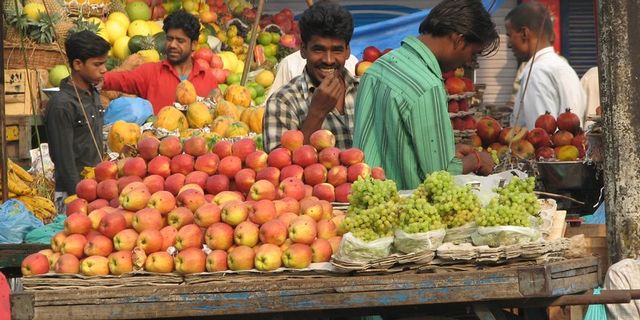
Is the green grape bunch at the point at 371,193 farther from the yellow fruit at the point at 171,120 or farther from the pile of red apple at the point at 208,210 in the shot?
the yellow fruit at the point at 171,120

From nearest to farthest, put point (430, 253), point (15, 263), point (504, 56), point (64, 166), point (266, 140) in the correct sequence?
point (430, 253) < point (266, 140) < point (15, 263) < point (64, 166) < point (504, 56)

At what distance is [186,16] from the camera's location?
29.0ft

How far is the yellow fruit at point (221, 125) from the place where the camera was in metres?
7.80

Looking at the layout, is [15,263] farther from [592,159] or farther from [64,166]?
[592,159]

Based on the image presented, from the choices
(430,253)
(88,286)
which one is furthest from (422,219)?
(88,286)

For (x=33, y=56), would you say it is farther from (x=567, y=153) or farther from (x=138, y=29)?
(x=567, y=153)

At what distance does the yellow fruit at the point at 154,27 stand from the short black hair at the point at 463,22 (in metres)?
6.17

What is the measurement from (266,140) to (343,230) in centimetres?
121

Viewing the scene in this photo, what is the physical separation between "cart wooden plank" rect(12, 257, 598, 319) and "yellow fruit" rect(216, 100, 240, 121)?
4.00 meters

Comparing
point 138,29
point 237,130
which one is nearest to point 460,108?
point 237,130

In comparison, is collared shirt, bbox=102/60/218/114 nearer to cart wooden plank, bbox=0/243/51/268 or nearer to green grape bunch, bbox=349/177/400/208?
cart wooden plank, bbox=0/243/51/268

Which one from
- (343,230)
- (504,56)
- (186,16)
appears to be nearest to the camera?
(343,230)

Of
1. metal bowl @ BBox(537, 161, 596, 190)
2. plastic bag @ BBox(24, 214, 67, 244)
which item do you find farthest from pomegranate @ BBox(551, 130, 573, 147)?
plastic bag @ BBox(24, 214, 67, 244)

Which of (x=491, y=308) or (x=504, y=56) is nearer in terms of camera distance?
(x=491, y=308)
